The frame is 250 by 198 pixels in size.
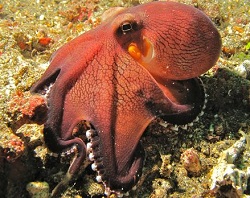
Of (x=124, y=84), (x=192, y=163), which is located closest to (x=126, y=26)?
(x=124, y=84)

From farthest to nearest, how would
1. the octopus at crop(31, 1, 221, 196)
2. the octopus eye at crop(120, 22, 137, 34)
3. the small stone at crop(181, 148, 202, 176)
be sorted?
1. the small stone at crop(181, 148, 202, 176)
2. the octopus eye at crop(120, 22, 137, 34)
3. the octopus at crop(31, 1, 221, 196)

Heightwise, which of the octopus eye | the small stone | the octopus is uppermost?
the octopus eye

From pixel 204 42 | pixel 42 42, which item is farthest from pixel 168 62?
pixel 42 42

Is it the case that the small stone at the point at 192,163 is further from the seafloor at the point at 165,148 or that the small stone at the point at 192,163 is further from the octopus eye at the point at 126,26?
the octopus eye at the point at 126,26

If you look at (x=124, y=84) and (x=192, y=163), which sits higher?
(x=124, y=84)

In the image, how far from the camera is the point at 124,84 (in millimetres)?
3428

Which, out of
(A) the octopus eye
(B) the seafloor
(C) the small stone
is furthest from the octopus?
(C) the small stone

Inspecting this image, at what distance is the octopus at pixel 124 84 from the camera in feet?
10.5

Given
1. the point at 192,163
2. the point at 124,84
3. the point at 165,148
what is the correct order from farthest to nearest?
1. the point at 165,148
2. the point at 192,163
3. the point at 124,84

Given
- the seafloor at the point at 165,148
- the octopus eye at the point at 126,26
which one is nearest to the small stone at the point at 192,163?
the seafloor at the point at 165,148

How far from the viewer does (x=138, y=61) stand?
364 cm

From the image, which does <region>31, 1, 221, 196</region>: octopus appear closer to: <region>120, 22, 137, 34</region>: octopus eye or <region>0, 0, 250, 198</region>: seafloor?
<region>120, 22, 137, 34</region>: octopus eye

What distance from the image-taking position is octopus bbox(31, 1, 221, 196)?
10.5 ft

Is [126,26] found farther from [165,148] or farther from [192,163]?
[192,163]
